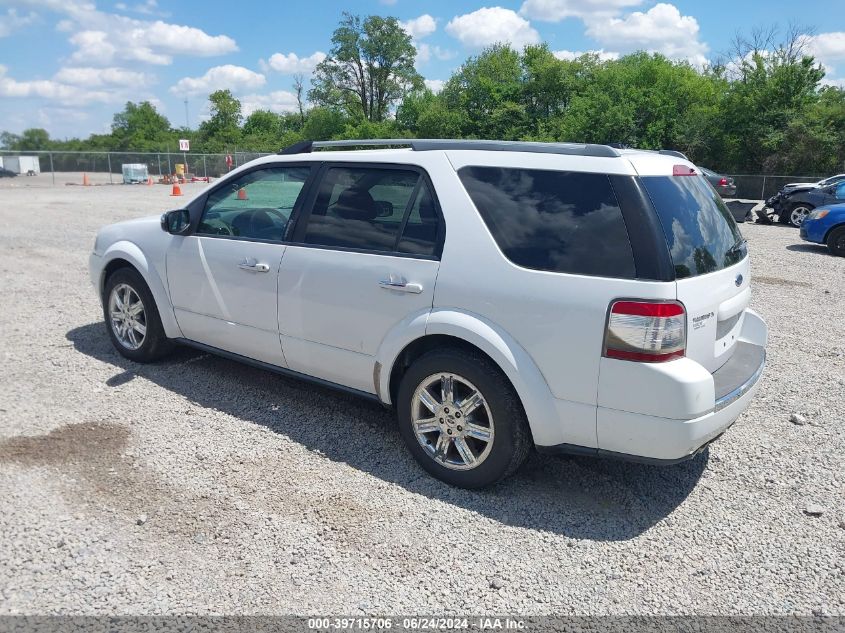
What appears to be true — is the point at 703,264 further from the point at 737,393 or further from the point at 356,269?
the point at 356,269

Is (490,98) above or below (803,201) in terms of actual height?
above

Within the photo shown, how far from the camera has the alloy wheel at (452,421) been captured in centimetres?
363

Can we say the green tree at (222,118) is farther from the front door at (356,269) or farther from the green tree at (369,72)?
the front door at (356,269)

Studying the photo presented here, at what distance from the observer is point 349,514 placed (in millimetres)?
3539

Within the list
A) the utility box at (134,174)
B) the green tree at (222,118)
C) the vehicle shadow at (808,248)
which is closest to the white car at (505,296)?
the vehicle shadow at (808,248)

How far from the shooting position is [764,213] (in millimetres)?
19656

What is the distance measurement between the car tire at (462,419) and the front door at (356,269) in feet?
1.12

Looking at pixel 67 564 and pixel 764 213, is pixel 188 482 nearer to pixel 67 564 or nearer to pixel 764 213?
pixel 67 564

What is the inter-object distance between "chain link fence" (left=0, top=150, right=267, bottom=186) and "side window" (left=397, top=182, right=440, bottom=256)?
38022mm

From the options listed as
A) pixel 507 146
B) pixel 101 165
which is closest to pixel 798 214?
pixel 507 146

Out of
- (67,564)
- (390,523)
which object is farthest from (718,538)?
(67,564)

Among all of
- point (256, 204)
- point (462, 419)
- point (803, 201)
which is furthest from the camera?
point (803, 201)

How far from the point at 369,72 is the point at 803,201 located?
5693 cm

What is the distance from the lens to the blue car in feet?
42.6
